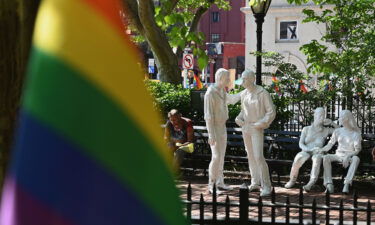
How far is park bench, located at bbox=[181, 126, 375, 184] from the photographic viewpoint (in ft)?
35.5

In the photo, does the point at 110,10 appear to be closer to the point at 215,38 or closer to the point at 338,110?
the point at 338,110

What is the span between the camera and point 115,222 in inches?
41.9

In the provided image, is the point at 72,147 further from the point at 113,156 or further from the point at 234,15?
the point at 234,15

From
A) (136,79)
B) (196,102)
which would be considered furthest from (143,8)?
(136,79)

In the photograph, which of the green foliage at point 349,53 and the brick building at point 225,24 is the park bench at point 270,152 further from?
the brick building at point 225,24

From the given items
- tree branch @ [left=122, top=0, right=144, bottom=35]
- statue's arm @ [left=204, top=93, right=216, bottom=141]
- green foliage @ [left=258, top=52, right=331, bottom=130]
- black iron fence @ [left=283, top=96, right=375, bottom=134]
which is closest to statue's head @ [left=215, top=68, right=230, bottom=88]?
statue's arm @ [left=204, top=93, right=216, bottom=141]

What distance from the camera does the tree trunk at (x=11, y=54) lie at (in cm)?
250

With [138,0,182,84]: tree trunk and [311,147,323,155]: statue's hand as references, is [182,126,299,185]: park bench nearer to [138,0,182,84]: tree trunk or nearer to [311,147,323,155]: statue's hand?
[311,147,323,155]: statue's hand

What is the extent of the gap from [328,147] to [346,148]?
29cm

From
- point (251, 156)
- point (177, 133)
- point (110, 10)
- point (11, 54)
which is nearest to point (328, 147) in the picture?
point (251, 156)

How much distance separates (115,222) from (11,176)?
199 millimetres

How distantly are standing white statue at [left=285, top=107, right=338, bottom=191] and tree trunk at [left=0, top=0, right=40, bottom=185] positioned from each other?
26.1ft

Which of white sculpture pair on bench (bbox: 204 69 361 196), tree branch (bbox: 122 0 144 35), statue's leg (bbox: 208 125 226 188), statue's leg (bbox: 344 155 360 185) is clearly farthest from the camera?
tree branch (bbox: 122 0 144 35)

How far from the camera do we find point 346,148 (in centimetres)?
1009
